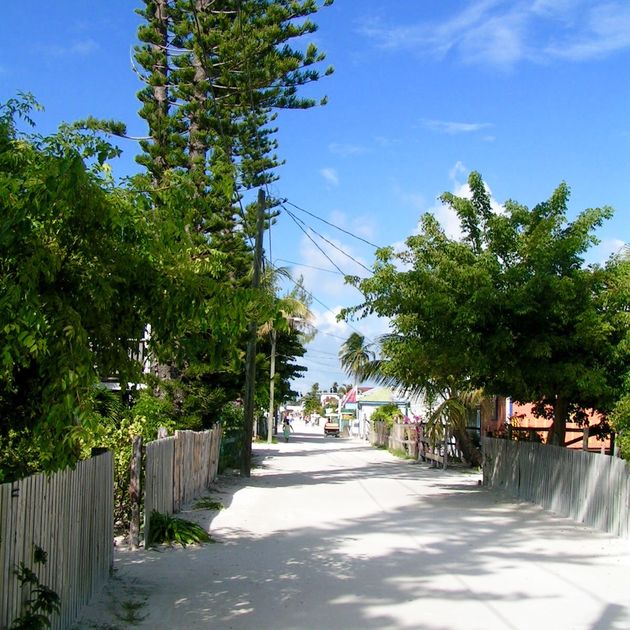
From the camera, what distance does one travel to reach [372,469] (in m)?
28.3

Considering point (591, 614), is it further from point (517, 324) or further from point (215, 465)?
point (215, 465)

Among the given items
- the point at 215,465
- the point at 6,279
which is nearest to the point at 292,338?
the point at 215,465

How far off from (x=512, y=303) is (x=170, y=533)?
310 inches

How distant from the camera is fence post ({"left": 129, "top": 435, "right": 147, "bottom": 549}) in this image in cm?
1116

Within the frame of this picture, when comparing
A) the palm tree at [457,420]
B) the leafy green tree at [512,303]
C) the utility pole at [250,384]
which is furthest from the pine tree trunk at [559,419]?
the utility pole at [250,384]

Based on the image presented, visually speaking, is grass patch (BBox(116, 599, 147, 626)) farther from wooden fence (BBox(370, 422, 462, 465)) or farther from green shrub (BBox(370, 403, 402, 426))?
green shrub (BBox(370, 403, 402, 426))

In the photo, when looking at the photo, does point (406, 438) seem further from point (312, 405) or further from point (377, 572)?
point (312, 405)

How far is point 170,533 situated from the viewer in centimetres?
1158

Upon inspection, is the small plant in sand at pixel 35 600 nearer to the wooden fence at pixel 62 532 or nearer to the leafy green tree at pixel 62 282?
the wooden fence at pixel 62 532

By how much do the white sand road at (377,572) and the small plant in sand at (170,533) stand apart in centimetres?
28

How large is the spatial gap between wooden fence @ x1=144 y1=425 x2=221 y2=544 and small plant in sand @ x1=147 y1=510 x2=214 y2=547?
165mm

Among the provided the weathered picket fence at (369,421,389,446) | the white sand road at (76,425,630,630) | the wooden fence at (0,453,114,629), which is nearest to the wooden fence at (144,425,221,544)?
the white sand road at (76,425,630,630)

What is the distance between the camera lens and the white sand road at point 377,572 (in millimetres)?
7625

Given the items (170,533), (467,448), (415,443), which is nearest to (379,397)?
(415,443)
